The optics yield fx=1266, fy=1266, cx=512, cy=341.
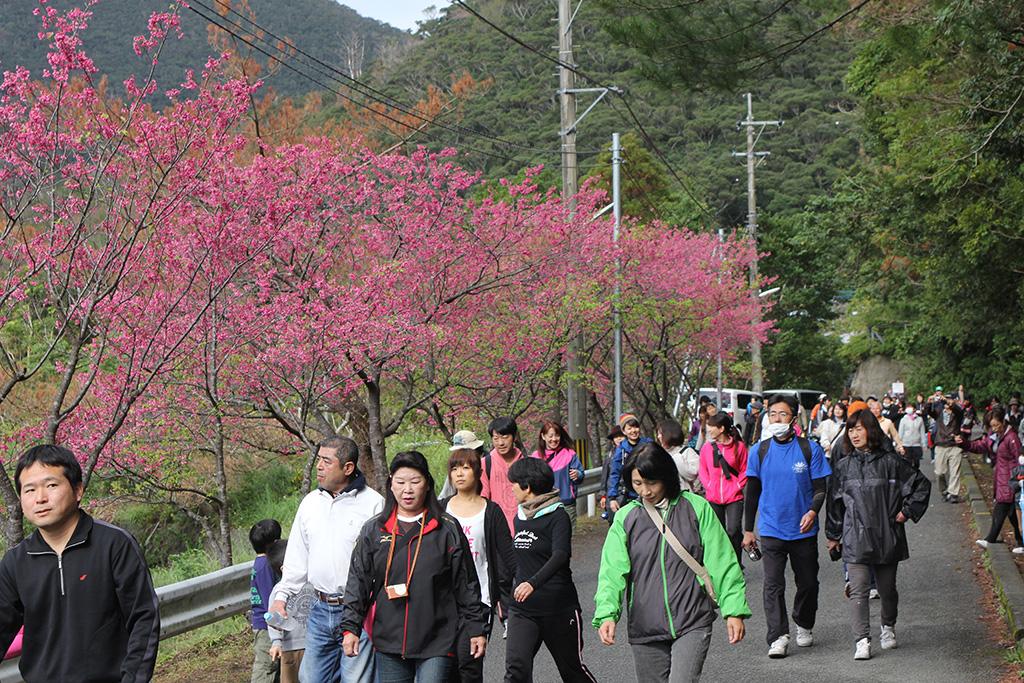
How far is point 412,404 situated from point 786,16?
6.82 metres

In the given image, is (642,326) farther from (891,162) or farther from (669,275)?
(891,162)

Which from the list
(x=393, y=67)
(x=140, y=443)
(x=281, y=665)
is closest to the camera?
(x=281, y=665)

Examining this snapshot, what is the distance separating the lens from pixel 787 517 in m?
9.21

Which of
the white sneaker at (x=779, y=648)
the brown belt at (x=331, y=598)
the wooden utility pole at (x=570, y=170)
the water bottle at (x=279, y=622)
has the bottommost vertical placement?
the white sneaker at (x=779, y=648)

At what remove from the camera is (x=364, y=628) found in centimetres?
591

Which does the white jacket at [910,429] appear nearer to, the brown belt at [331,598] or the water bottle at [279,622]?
the water bottle at [279,622]

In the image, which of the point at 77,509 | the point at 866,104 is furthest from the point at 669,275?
the point at 77,509

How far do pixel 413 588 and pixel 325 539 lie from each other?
86 centimetres

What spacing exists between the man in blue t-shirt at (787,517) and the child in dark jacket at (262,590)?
12.1 feet

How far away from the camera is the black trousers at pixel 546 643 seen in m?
6.82

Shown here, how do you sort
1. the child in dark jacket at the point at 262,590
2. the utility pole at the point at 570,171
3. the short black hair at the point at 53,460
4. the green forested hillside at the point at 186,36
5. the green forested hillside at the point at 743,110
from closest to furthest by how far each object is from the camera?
the short black hair at the point at 53,460 → the child in dark jacket at the point at 262,590 → the green forested hillside at the point at 743,110 → the utility pole at the point at 570,171 → the green forested hillside at the point at 186,36

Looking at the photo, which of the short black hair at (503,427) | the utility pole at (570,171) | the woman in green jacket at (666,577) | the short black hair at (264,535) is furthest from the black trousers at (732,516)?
the utility pole at (570,171)

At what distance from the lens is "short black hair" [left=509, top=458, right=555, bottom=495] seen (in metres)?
7.06

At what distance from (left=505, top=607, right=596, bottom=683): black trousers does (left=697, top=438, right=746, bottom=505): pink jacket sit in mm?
4291
